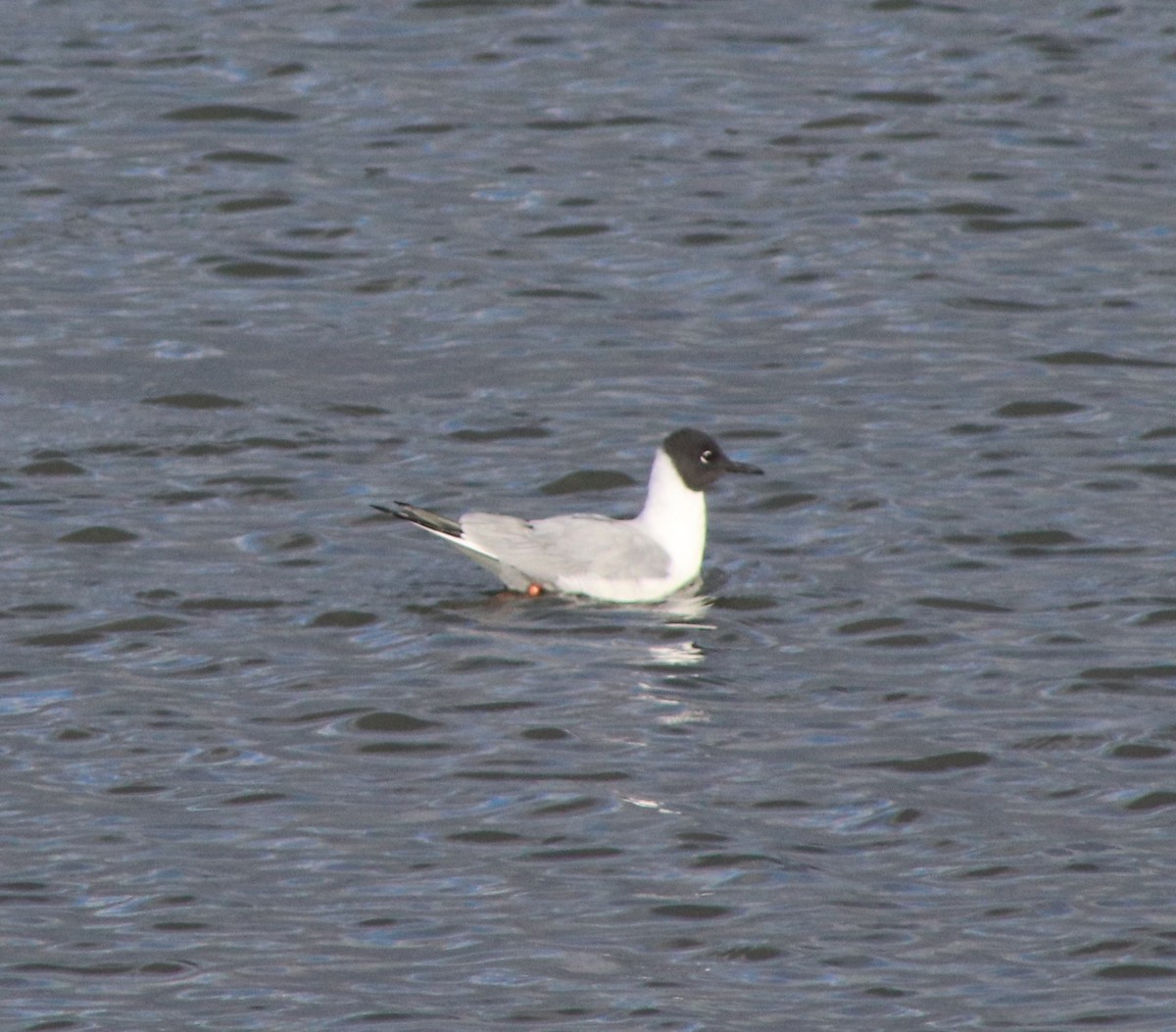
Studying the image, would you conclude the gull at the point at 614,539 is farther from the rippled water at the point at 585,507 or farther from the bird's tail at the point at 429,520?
the rippled water at the point at 585,507

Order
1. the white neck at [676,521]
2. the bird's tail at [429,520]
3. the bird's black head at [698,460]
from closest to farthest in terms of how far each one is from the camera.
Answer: the bird's tail at [429,520], the white neck at [676,521], the bird's black head at [698,460]

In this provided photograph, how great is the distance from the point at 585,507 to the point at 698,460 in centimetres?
148

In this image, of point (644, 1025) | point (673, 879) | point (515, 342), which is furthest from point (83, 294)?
point (644, 1025)

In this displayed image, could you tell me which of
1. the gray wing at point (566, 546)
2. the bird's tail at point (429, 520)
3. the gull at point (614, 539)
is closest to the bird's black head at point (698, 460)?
the gull at point (614, 539)

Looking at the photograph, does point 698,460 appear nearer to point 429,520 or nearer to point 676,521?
point 676,521

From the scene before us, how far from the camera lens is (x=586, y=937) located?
34.9ft

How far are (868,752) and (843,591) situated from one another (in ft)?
7.98

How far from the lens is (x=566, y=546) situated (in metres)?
14.9

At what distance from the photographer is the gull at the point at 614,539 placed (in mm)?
14766

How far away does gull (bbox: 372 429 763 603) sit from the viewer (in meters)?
14.8

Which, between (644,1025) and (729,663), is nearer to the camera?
(644,1025)

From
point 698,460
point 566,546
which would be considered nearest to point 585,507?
point 698,460

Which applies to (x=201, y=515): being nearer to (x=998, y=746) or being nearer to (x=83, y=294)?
(x=83, y=294)

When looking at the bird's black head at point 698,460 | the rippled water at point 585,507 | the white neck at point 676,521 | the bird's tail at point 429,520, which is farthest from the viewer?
the bird's black head at point 698,460
